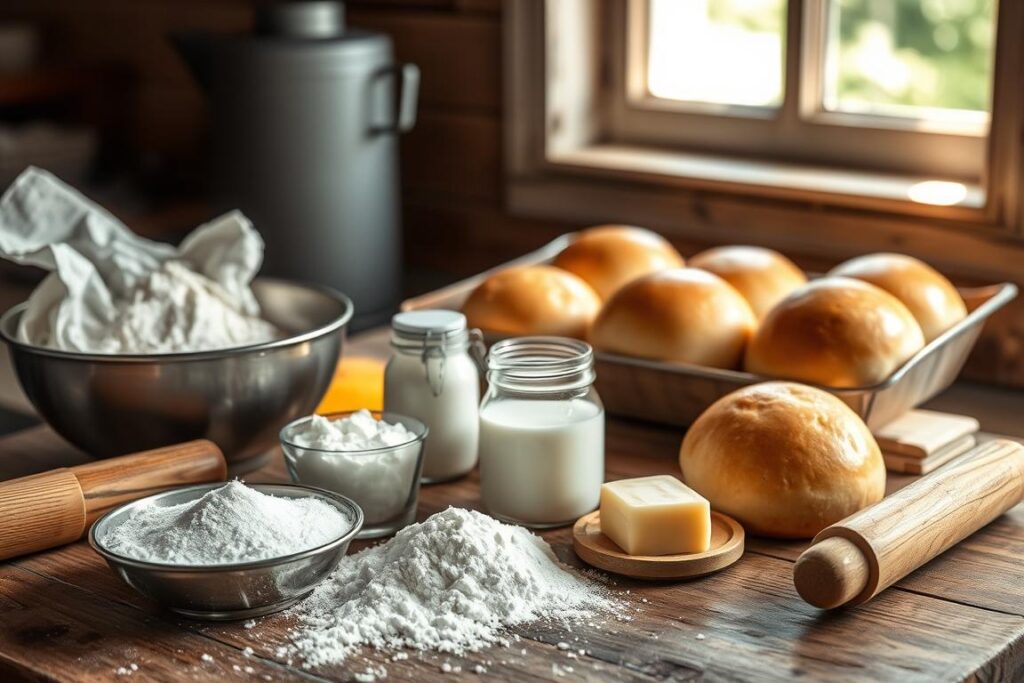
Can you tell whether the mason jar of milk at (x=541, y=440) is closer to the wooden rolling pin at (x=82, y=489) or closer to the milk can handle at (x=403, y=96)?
the wooden rolling pin at (x=82, y=489)

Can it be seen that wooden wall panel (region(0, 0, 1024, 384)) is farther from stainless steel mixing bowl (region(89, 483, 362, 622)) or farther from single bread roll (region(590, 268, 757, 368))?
stainless steel mixing bowl (region(89, 483, 362, 622))

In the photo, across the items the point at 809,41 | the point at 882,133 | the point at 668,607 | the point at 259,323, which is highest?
the point at 809,41

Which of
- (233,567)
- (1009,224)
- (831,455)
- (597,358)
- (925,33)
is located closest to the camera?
(233,567)

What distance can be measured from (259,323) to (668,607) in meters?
0.48

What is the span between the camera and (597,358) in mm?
1150

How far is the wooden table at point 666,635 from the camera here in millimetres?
774

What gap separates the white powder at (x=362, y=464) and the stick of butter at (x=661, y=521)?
16 cm

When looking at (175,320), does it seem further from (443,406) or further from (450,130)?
(450,130)

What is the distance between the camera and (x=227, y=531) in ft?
2.74

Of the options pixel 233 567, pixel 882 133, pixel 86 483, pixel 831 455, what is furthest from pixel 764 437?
pixel 882 133

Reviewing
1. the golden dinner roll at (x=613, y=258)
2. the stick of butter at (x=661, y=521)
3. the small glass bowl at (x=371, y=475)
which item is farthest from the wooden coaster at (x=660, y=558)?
the golden dinner roll at (x=613, y=258)

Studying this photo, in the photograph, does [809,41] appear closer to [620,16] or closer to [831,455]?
[620,16]

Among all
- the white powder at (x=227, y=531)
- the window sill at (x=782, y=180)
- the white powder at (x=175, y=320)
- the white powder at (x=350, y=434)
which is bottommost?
the white powder at (x=227, y=531)

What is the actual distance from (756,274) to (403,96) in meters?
0.54
